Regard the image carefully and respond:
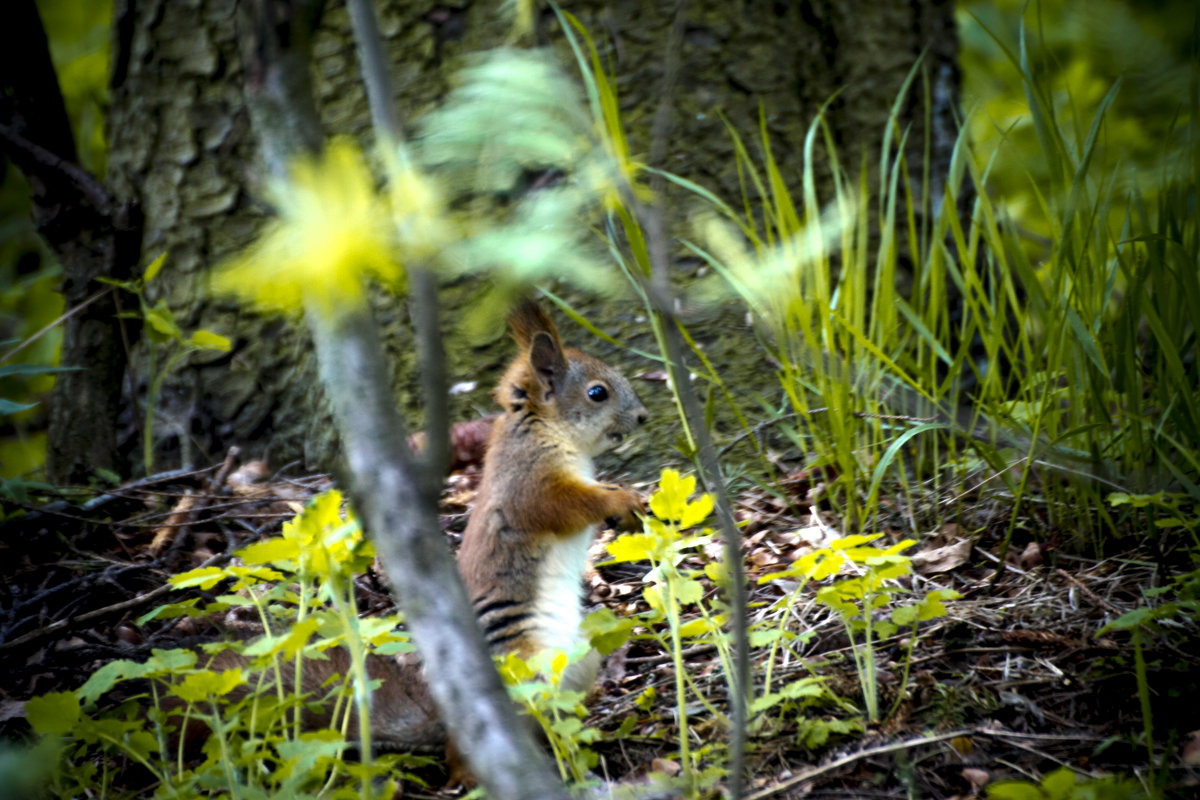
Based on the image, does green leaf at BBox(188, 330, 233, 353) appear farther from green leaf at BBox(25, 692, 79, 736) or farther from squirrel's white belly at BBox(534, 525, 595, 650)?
green leaf at BBox(25, 692, 79, 736)

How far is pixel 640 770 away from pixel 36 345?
178 inches

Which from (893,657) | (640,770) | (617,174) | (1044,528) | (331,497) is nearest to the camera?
(617,174)

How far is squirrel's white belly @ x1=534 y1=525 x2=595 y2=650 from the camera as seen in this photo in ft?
7.43

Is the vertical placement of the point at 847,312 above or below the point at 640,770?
above

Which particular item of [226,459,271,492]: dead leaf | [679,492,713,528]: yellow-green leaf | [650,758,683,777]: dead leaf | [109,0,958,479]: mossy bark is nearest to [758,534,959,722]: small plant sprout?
[679,492,713,528]: yellow-green leaf

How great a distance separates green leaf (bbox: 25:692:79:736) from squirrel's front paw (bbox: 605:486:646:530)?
4.38 ft

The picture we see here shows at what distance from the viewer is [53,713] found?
1468mm

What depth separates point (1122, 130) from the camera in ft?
13.9

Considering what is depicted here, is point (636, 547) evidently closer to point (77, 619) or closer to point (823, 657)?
point (823, 657)

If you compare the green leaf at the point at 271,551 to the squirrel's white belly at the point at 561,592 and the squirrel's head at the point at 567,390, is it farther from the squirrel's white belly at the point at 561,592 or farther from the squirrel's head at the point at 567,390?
the squirrel's head at the point at 567,390

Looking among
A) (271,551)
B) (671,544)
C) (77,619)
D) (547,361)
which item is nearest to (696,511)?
(671,544)

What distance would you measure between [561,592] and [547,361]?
2.44ft

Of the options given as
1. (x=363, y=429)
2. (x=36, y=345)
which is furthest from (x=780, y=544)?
(x=36, y=345)

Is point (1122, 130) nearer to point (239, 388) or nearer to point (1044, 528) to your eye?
point (1044, 528)
